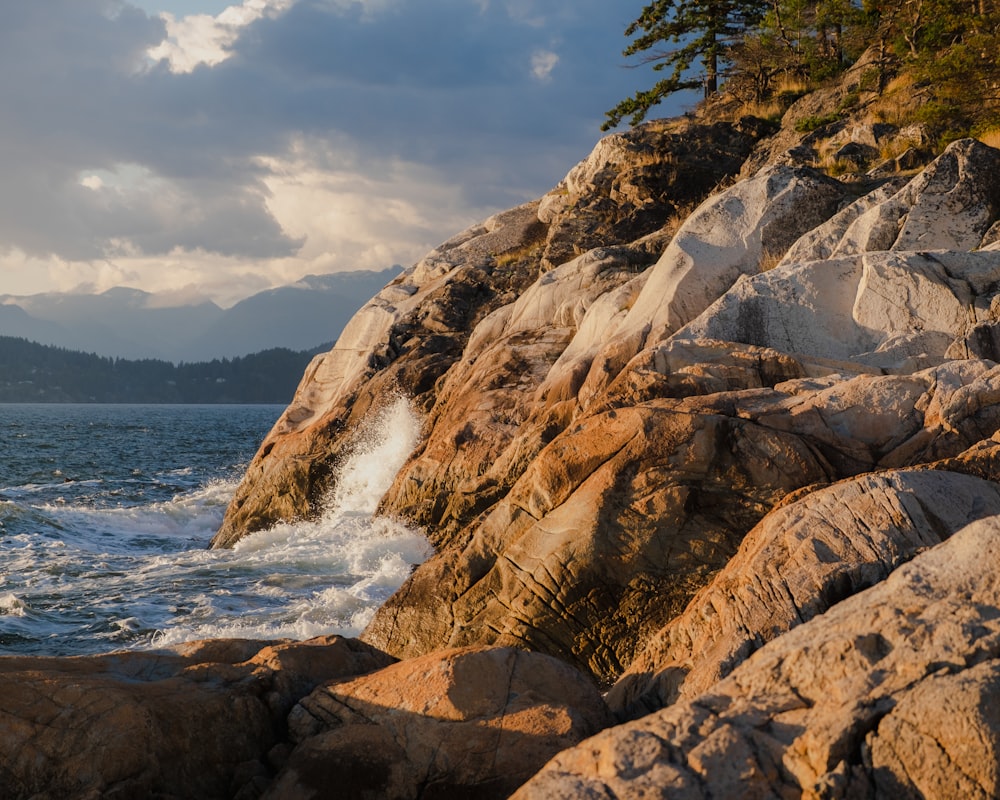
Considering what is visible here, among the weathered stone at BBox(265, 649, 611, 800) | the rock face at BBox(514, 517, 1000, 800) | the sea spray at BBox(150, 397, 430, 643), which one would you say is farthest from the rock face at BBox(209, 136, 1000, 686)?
the rock face at BBox(514, 517, 1000, 800)

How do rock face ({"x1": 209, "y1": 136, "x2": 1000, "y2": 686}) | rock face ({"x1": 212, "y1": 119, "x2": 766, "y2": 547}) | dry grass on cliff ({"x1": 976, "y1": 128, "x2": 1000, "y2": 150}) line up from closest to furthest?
rock face ({"x1": 209, "y1": 136, "x2": 1000, "y2": 686}), dry grass on cliff ({"x1": 976, "y1": 128, "x2": 1000, "y2": 150}), rock face ({"x1": 212, "y1": 119, "x2": 766, "y2": 547})

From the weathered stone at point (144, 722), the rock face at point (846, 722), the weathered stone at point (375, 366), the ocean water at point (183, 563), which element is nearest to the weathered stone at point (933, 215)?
Result: the ocean water at point (183, 563)

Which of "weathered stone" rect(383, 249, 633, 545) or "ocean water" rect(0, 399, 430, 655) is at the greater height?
"weathered stone" rect(383, 249, 633, 545)

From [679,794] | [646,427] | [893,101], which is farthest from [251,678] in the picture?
[893,101]

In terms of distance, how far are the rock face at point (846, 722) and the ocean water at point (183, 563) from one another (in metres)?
8.54

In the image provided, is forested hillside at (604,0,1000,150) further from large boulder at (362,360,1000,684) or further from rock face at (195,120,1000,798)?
large boulder at (362,360,1000,684)

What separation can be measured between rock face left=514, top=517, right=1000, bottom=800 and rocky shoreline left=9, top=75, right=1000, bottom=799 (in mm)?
13

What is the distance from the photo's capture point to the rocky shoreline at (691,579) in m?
4.25

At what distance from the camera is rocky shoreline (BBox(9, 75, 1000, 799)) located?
14.0 feet

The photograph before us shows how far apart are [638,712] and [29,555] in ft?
51.7

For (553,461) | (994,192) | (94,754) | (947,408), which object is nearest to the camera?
(94,754)

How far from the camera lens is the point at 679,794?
3939mm

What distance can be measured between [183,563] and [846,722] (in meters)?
15.8

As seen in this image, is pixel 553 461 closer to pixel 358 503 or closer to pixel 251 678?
pixel 251 678
